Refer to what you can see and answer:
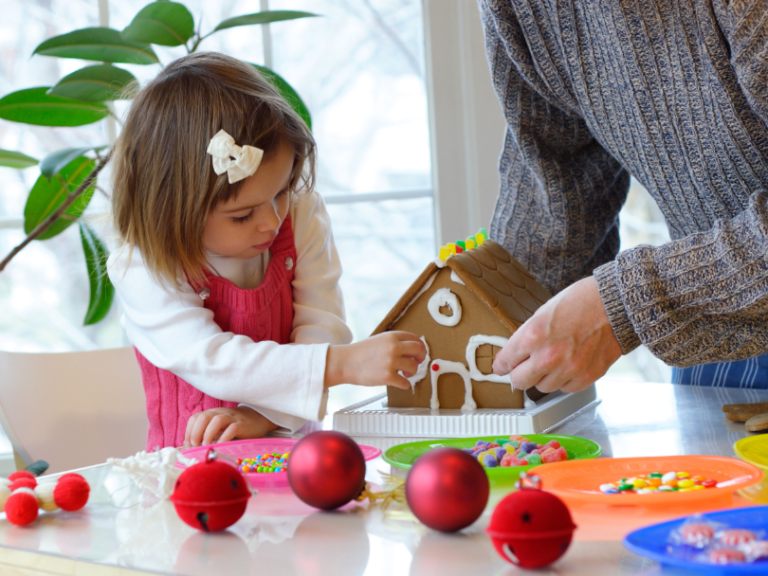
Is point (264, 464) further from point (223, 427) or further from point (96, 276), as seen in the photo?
point (96, 276)

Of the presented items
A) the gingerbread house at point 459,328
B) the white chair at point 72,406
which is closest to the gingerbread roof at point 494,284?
the gingerbread house at point 459,328

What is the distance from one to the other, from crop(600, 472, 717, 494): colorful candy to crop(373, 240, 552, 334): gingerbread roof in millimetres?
345

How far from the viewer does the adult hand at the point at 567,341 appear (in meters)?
0.81

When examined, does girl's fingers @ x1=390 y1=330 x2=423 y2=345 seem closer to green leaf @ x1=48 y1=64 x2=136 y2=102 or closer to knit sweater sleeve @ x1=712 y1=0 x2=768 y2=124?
knit sweater sleeve @ x1=712 y1=0 x2=768 y2=124

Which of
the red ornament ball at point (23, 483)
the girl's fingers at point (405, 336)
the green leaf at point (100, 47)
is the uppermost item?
the green leaf at point (100, 47)

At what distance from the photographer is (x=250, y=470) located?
70cm

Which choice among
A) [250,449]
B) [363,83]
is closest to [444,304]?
[250,449]

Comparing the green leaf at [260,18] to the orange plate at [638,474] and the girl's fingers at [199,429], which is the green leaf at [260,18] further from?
the orange plate at [638,474]

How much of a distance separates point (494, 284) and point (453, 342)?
10 cm

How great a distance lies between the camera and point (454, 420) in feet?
2.91

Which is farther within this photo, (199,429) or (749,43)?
(199,429)

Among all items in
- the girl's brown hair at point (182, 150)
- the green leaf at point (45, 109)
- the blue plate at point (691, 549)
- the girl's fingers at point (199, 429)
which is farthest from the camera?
the green leaf at point (45, 109)

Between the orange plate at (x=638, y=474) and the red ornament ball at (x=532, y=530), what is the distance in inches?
3.9

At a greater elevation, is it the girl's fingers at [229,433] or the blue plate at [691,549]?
the blue plate at [691,549]
